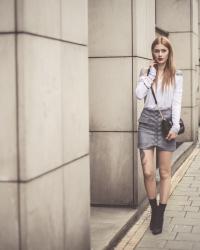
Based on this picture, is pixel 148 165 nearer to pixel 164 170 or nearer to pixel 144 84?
pixel 164 170

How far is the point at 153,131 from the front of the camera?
596 centimetres

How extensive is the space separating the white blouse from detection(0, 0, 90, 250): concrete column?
1119 mm

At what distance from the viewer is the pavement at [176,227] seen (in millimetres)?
5621

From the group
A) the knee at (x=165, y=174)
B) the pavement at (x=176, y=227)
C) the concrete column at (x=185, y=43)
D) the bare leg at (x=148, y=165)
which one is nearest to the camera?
the pavement at (x=176, y=227)

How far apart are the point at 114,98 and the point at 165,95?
3.45ft

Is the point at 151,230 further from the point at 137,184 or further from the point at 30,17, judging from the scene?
the point at 30,17

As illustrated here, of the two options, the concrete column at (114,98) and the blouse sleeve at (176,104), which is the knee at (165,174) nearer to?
the blouse sleeve at (176,104)

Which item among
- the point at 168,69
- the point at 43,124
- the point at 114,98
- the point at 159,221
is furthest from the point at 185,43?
the point at 43,124

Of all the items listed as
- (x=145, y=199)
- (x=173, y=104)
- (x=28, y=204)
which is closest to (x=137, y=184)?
(x=145, y=199)

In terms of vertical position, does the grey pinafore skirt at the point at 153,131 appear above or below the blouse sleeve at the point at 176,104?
below

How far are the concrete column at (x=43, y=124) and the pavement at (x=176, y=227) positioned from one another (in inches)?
38.2

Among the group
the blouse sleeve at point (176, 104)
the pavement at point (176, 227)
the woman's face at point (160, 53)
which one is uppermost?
the woman's face at point (160, 53)

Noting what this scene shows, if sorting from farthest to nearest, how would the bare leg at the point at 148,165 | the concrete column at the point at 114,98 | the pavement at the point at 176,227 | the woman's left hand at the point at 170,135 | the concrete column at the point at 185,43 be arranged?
the concrete column at the point at 185,43
the concrete column at the point at 114,98
the bare leg at the point at 148,165
the woman's left hand at the point at 170,135
the pavement at the point at 176,227

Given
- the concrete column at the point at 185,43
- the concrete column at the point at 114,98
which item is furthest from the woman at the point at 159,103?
the concrete column at the point at 185,43
